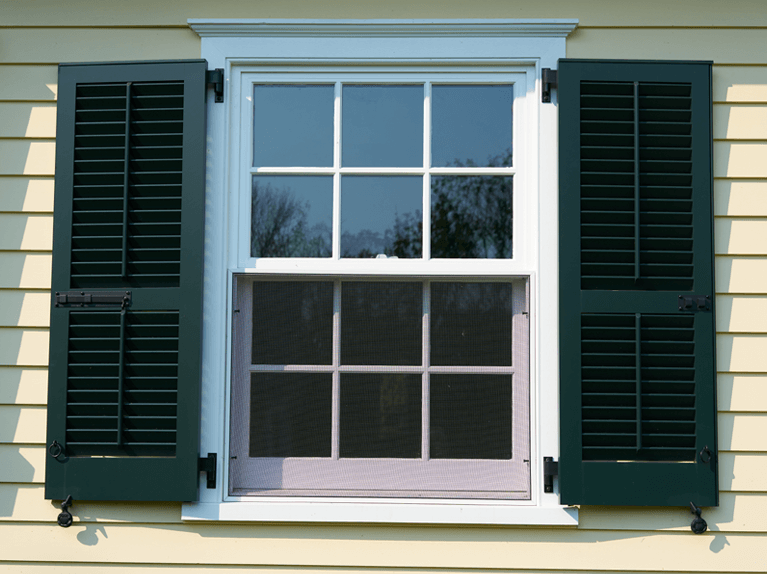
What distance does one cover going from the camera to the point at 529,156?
2.08m

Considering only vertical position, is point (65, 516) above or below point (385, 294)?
below

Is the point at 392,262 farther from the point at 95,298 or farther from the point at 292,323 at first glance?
the point at 95,298

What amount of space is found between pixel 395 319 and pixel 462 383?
1.09ft

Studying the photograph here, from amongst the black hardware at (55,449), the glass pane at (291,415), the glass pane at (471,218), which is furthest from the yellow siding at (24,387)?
the glass pane at (471,218)

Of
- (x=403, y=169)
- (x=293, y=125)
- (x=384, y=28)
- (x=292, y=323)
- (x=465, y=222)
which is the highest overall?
Result: (x=384, y=28)

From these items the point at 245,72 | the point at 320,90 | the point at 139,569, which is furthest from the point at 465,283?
the point at 139,569

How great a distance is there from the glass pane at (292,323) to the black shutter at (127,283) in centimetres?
22

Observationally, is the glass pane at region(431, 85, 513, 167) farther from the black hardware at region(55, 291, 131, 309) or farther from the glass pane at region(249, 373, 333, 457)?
the black hardware at region(55, 291, 131, 309)

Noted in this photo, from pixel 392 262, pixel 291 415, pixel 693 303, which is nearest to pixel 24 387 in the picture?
pixel 291 415

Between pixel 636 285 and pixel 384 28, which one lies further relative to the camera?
pixel 384 28

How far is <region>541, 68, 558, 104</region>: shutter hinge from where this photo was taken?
80.8 inches

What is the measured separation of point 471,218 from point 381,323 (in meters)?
0.51

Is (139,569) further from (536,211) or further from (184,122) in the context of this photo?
(536,211)

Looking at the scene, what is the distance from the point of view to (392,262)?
2.04 m
